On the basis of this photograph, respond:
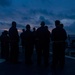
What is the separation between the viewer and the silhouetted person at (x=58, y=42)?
15727 mm

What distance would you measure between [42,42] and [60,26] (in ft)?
5.35

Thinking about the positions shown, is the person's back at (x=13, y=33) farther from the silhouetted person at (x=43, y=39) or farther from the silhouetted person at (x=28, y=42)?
the silhouetted person at (x=43, y=39)

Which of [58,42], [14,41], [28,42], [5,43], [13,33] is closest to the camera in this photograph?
[58,42]

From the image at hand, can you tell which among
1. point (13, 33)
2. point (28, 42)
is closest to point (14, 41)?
point (13, 33)

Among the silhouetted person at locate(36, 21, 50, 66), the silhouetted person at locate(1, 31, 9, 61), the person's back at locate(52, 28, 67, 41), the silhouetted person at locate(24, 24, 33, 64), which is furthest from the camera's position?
the silhouetted person at locate(1, 31, 9, 61)

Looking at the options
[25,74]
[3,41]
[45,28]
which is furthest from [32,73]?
[3,41]

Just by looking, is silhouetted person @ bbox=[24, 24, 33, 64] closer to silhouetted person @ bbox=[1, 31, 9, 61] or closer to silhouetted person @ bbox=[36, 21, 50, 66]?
silhouetted person @ bbox=[36, 21, 50, 66]

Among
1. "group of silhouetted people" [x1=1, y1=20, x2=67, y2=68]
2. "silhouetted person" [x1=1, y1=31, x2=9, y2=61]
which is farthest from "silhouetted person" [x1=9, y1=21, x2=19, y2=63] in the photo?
"silhouetted person" [x1=1, y1=31, x2=9, y2=61]

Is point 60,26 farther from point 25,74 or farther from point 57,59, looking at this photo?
point 25,74

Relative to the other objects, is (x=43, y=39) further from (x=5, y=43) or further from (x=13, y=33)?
(x=5, y=43)

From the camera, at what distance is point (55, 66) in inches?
637

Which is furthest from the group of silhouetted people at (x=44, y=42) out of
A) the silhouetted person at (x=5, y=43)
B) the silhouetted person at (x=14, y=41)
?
the silhouetted person at (x=5, y=43)

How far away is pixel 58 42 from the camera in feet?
52.0

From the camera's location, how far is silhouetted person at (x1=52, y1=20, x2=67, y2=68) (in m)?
15.7
